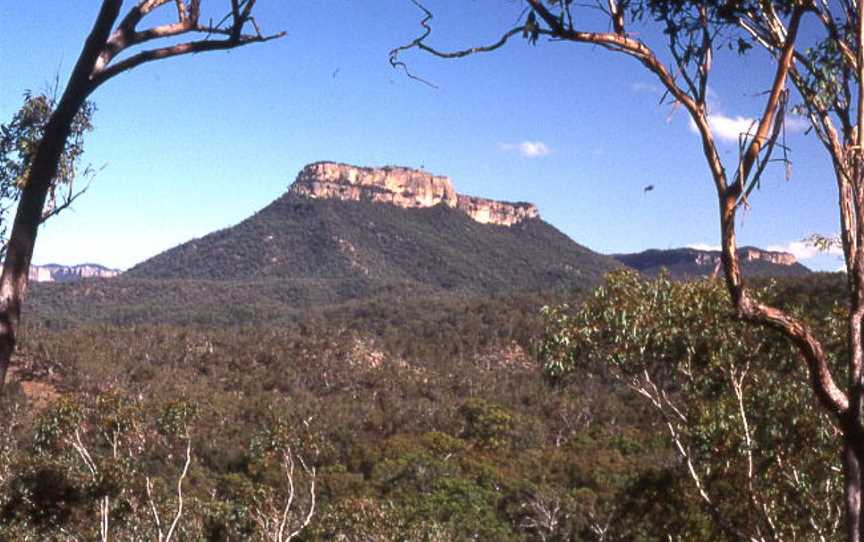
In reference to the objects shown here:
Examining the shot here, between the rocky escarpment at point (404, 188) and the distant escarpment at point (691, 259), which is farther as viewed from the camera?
the rocky escarpment at point (404, 188)

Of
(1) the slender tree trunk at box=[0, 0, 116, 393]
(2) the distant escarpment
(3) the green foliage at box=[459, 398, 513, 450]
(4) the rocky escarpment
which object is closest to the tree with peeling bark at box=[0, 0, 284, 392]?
(1) the slender tree trunk at box=[0, 0, 116, 393]

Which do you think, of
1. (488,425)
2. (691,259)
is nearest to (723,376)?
(488,425)

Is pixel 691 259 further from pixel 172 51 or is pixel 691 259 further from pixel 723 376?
pixel 172 51

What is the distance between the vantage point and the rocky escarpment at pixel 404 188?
86438mm

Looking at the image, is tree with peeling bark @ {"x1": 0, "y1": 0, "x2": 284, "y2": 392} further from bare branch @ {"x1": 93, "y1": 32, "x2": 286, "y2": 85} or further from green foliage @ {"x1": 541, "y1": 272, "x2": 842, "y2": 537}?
green foliage @ {"x1": 541, "y1": 272, "x2": 842, "y2": 537}

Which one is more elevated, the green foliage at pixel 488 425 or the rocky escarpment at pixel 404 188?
the rocky escarpment at pixel 404 188

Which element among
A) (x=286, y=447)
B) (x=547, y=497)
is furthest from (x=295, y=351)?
(x=286, y=447)

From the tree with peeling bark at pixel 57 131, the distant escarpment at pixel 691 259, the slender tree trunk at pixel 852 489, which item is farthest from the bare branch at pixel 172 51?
the distant escarpment at pixel 691 259

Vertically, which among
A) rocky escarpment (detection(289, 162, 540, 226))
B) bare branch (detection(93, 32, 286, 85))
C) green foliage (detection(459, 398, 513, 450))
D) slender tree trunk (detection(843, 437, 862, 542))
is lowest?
green foliage (detection(459, 398, 513, 450))

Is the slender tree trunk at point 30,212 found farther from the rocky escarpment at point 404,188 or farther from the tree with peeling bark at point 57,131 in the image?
the rocky escarpment at point 404,188

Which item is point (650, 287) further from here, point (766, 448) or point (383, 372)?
point (383, 372)

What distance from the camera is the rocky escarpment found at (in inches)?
3403

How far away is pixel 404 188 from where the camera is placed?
88.8 metres

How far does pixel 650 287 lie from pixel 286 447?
7.08 m
